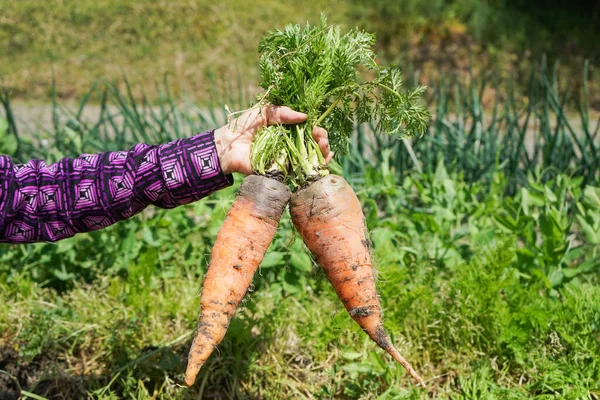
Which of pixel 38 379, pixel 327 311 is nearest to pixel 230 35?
pixel 327 311

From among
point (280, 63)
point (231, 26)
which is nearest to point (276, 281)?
point (280, 63)

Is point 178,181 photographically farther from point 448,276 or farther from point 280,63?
point 448,276

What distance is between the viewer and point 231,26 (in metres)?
8.24

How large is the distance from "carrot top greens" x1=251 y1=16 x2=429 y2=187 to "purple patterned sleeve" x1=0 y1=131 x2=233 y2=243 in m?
0.16

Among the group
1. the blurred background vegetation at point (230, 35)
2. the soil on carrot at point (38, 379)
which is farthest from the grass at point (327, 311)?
the blurred background vegetation at point (230, 35)

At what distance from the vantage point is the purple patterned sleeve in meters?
1.65

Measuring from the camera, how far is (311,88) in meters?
1.64

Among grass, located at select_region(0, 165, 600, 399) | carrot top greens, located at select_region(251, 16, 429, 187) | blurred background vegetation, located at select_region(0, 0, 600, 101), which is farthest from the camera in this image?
blurred background vegetation, located at select_region(0, 0, 600, 101)

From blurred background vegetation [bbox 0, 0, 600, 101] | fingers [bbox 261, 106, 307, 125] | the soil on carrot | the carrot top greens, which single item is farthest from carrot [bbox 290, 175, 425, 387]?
blurred background vegetation [bbox 0, 0, 600, 101]

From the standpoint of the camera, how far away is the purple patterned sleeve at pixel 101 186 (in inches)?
65.1

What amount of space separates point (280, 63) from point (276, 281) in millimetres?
1034

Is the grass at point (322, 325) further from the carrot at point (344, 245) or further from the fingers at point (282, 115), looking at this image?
the fingers at point (282, 115)

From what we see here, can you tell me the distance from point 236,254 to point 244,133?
0.33 m

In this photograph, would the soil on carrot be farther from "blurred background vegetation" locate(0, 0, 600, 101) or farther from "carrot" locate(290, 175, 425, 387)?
"blurred background vegetation" locate(0, 0, 600, 101)
